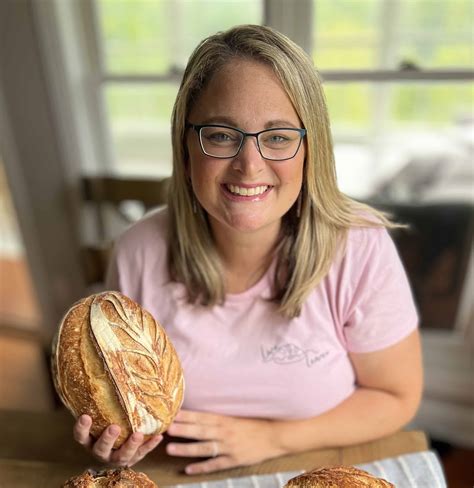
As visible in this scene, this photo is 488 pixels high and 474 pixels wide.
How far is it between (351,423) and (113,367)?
50 cm

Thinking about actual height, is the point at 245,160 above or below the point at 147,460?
above

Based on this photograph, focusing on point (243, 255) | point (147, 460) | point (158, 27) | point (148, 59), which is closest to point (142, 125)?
point (148, 59)

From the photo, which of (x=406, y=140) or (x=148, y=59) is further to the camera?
(x=148, y=59)

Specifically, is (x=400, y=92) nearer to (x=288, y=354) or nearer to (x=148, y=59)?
(x=148, y=59)

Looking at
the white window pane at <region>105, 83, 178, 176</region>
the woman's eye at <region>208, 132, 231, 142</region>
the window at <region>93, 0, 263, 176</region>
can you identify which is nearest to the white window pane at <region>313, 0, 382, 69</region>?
the window at <region>93, 0, 263, 176</region>

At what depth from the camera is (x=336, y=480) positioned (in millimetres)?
749

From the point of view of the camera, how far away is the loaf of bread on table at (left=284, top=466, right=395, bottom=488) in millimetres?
743

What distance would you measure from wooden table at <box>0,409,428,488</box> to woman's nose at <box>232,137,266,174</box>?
0.53 metres

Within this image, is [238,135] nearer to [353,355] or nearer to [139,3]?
[353,355]

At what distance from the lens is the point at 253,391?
1103 mm

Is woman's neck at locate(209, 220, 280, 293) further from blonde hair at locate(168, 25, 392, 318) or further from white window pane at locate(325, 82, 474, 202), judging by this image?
white window pane at locate(325, 82, 474, 202)

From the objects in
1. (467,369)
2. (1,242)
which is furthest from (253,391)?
(1,242)

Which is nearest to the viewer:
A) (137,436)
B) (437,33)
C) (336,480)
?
(336,480)

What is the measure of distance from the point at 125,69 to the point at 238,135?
1.56 metres
